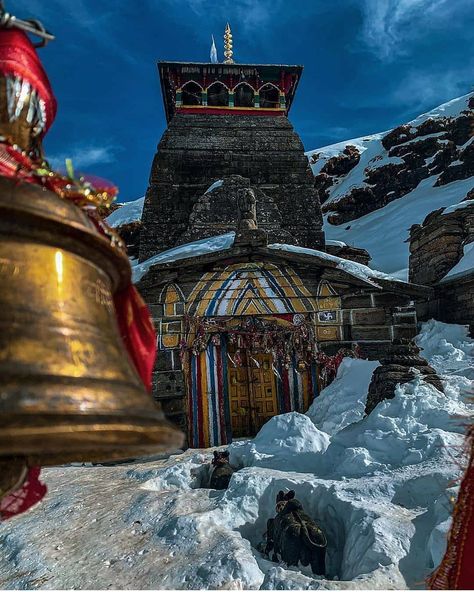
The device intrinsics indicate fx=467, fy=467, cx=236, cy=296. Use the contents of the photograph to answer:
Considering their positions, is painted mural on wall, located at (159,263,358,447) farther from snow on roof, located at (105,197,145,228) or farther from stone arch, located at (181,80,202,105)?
snow on roof, located at (105,197,145,228)

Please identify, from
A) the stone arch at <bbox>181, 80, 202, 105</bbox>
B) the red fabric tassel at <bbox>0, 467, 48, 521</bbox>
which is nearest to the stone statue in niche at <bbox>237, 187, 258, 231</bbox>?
the red fabric tassel at <bbox>0, 467, 48, 521</bbox>

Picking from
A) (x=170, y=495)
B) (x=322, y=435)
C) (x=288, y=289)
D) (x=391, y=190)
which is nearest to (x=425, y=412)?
(x=322, y=435)

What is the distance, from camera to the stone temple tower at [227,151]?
19.5 meters

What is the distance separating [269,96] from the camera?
2380 centimetres

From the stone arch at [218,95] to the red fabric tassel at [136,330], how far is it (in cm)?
2332

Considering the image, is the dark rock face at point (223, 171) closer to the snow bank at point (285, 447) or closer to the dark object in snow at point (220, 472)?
the snow bank at point (285, 447)

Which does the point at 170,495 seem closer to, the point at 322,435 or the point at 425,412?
the point at 322,435

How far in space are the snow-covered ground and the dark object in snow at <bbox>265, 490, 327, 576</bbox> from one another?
5.7 inches

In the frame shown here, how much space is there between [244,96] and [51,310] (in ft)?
80.3

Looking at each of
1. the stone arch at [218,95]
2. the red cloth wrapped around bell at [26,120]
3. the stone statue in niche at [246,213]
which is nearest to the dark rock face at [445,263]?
the stone statue in niche at [246,213]

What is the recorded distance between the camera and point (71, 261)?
3.85 ft

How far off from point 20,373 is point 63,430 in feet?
0.50

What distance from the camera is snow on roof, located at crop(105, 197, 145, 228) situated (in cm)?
3869

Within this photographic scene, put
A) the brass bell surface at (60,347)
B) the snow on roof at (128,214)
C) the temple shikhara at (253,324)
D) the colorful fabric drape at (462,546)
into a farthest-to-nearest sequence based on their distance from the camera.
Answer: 1. the snow on roof at (128,214)
2. the temple shikhara at (253,324)
3. the colorful fabric drape at (462,546)
4. the brass bell surface at (60,347)
